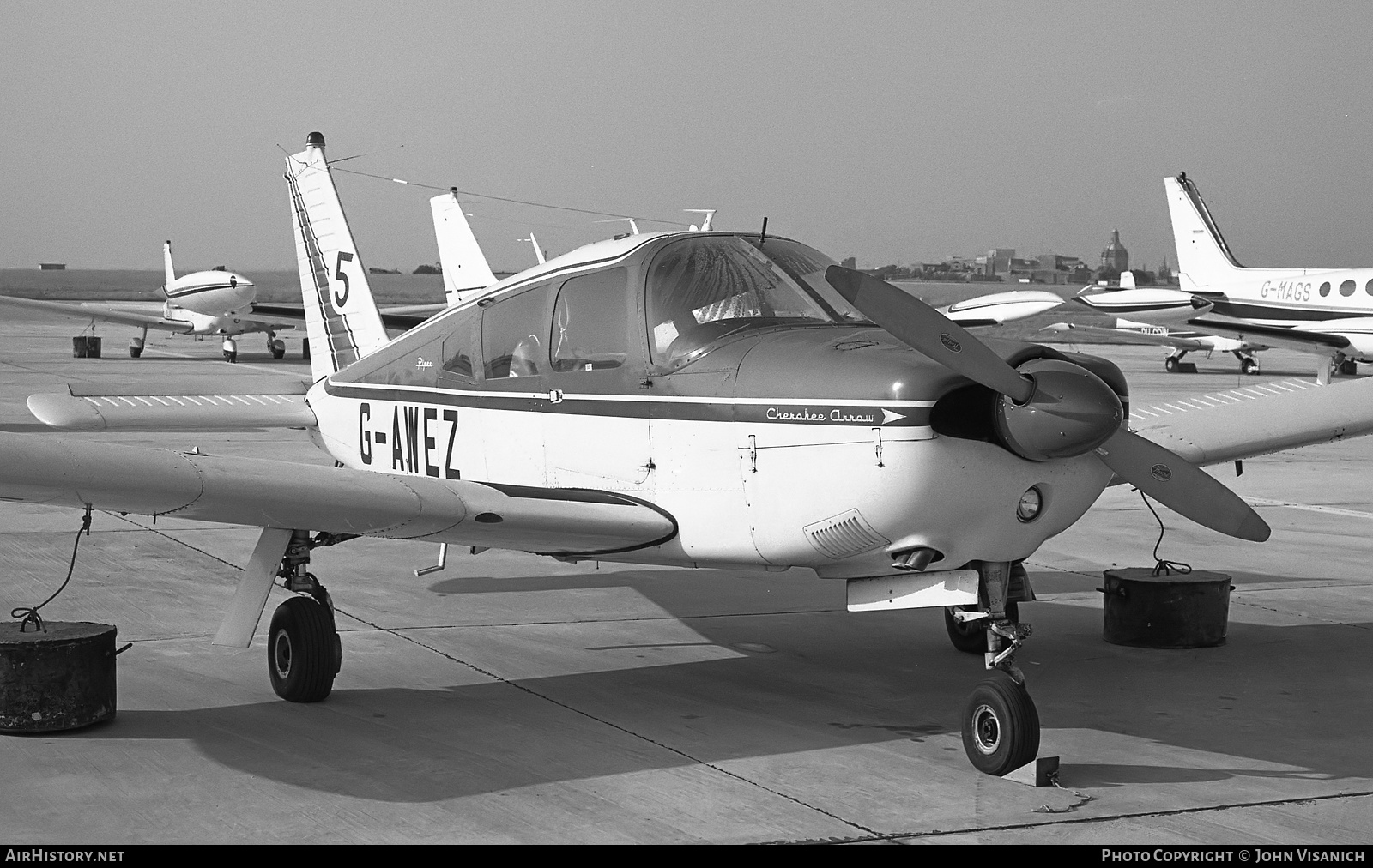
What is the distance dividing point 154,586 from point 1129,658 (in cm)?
595

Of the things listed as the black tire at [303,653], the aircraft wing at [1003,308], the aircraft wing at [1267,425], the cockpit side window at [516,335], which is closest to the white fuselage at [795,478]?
the cockpit side window at [516,335]

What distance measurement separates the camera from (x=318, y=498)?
5516 millimetres

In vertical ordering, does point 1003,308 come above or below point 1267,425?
above

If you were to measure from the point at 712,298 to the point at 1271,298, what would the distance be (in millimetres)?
31184

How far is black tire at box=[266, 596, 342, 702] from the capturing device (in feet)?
20.4

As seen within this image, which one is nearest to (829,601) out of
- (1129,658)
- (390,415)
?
(1129,658)

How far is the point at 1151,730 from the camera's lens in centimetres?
597

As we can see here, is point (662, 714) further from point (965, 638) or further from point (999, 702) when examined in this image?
point (965, 638)

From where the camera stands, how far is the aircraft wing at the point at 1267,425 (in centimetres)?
760

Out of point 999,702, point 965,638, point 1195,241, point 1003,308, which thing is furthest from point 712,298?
point 1195,241

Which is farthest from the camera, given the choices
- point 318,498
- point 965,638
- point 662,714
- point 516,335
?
point 965,638

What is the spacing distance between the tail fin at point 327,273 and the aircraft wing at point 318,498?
349cm

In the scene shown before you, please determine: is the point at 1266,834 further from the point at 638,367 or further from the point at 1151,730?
the point at 638,367

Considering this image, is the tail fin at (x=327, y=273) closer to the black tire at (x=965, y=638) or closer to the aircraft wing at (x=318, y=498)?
the aircraft wing at (x=318, y=498)
